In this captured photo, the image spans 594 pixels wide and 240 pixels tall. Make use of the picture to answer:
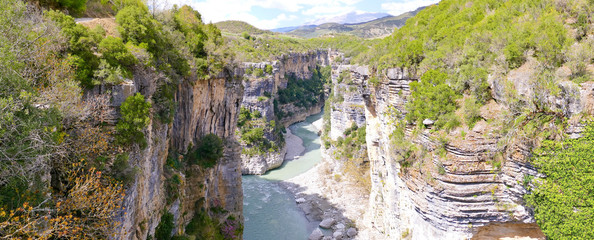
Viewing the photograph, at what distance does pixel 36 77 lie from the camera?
7.18 m

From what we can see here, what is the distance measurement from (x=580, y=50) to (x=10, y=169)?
15453 mm

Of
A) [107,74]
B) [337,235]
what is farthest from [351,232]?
Result: [107,74]

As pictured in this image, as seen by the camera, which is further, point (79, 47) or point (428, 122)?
point (428, 122)

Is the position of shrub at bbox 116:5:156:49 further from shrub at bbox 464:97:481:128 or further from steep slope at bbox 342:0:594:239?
shrub at bbox 464:97:481:128

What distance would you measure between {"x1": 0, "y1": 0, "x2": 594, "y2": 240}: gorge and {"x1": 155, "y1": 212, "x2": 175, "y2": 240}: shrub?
6 centimetres

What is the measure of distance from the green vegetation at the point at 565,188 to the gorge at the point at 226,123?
0.13 feet

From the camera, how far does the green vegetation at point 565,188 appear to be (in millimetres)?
8898

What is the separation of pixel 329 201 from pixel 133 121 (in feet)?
71.8

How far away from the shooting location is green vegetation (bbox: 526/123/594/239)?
350 inches

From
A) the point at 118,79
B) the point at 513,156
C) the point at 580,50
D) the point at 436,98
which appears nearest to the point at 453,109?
the point at 436,98

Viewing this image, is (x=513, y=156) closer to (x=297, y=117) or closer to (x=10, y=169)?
(x=10, y=169)

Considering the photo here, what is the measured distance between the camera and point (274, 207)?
93.2 feet

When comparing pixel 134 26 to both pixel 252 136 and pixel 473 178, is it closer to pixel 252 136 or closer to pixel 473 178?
pixel 473 178

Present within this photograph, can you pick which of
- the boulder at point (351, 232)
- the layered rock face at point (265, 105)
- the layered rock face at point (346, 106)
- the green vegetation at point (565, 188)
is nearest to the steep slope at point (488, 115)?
the green vegetation at point (565, 188)
